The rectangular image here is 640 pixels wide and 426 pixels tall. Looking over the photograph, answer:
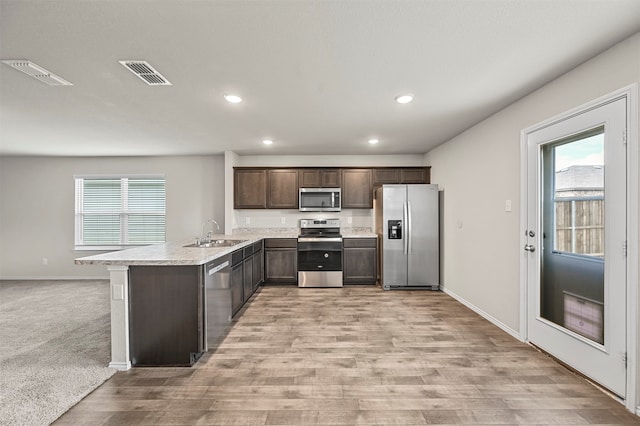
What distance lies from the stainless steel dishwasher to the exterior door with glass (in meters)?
3.01

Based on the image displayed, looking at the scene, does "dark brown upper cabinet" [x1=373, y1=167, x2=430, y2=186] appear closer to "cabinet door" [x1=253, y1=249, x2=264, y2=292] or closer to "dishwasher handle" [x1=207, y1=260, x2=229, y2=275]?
"cabinet door" [x1=253, y1=249, x2=264, y2=292]

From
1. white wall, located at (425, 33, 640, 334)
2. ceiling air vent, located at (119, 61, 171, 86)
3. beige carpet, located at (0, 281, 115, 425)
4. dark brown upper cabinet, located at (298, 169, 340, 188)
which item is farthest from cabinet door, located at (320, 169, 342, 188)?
beige carpet, located at (0, 281, 115, 425)

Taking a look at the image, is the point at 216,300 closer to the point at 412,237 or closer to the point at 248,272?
the point at 248,272

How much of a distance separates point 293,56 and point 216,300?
2.24 meters

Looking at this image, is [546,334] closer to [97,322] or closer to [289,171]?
[289,171]

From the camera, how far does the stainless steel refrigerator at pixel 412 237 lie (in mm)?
4816

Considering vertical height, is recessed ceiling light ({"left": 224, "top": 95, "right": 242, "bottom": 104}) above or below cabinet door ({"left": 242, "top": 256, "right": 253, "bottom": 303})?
above

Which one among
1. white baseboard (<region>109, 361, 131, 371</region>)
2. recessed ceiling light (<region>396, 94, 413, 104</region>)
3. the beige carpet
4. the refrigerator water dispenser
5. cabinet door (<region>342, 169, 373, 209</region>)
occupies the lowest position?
the beige carpet

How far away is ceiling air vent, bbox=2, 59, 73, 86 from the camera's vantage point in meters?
2.12

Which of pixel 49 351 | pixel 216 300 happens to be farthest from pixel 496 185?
pixel 49 351

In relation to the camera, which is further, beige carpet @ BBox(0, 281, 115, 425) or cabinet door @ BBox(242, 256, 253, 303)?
cabinet door @ BBox(242, 256, 253, 303)

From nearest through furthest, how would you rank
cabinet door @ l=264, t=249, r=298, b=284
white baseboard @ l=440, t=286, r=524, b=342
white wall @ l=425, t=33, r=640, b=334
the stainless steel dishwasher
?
white wall @ l=425, t=33, r=640, b=334 → the stainless steel dishwasher → white baseboard @ l=440, t=286, r=524, b=342 → cabinet door @ l=264, t=249, r=298, b=284

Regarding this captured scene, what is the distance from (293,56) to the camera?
2066 millimetres

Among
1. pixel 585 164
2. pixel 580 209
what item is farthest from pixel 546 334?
pixel 585 164
